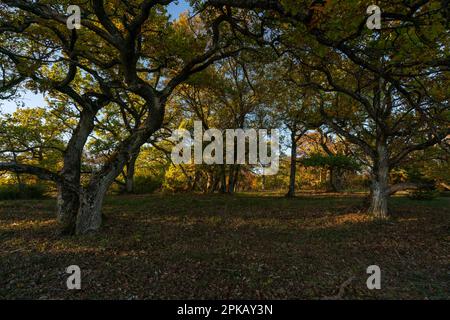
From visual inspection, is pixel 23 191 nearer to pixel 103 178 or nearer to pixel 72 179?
pixel 72 179

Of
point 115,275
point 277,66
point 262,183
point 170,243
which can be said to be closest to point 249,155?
point 277,66

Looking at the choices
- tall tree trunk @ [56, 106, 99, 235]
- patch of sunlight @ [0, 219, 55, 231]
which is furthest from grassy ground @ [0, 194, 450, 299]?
tall tree trunk @ [56, 106, 99, 235]

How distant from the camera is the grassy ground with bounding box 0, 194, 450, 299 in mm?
4844

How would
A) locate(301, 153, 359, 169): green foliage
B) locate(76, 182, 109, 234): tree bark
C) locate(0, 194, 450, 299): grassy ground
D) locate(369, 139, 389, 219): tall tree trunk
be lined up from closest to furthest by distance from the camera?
locate(0, 194, 450, 299): grassy ground → locate(76, 182, 109, 234): tree bark → locate(369, 139, 389, 219): tall tree trunk → locate(301, 153, 359, 169): green foliage

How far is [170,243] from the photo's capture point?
748 cm

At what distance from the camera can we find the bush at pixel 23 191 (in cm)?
1934

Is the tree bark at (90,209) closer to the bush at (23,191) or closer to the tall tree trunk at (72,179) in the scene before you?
the tall tree trunk at (72,179)

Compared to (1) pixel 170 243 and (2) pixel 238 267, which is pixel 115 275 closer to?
(1) pixel 170 243

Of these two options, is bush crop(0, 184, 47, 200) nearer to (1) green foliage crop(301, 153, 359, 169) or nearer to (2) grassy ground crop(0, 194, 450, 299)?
(2) grassy ground crop(0, 194, 450, 299)

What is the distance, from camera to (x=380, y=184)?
37.3 ft

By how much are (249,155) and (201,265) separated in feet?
57.0

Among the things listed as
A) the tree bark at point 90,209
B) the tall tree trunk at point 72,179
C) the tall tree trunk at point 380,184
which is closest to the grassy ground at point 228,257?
the tree bark at point 90,209

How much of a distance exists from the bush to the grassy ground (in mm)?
11044

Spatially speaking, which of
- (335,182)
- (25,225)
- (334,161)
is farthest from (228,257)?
(335,182)
